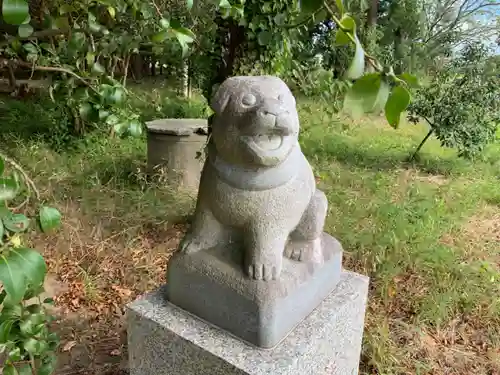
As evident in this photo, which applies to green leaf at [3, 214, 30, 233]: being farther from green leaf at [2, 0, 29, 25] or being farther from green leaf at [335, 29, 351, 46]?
green leaf at [335, 29, 351, 46]

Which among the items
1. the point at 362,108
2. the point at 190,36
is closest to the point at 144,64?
the point at 190,36

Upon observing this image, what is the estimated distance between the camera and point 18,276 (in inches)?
26.9

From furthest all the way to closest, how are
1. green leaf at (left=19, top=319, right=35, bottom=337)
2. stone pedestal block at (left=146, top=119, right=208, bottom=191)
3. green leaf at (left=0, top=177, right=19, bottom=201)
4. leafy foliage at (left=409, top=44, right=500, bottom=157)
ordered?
leafy foliage at (left=409, top=44, right=500, bottom=157) → stone pedestal block at (left=146, top=119, right=208, bottom=191) → green leaf at (left=19, top=319, right=35, bottom=337) → green leaf at (left=0, top=177, right=19, bottom=201)

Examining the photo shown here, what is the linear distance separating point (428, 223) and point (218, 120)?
2361 mm

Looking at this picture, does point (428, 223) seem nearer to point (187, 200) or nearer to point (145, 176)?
point (187, 200)

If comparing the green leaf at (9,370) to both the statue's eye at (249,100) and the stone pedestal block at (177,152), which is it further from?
the stone pedestal block at (177,152)

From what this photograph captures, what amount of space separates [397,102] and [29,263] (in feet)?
1.82

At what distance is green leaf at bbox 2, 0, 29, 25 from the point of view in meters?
0.65

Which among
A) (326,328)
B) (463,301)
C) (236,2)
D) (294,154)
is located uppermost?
(236,2)

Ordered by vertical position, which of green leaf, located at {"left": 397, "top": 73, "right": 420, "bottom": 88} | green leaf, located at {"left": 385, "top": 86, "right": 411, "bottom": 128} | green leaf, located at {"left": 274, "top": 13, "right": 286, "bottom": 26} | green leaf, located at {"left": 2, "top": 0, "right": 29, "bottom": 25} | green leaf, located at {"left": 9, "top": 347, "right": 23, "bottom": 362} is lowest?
green leaf, located at {"left": 9, "top": 347, "right": 23, "bottom": 362}

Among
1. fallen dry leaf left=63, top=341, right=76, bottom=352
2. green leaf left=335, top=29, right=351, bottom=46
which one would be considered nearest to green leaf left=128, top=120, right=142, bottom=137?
green leaf left=335, top=29, right=351, bottom=46

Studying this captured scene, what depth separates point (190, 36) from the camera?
1.21 m

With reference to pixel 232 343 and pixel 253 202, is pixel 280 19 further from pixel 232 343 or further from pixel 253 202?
pixel 232 343

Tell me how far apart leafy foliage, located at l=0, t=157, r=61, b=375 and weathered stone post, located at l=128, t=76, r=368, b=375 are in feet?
1.22
